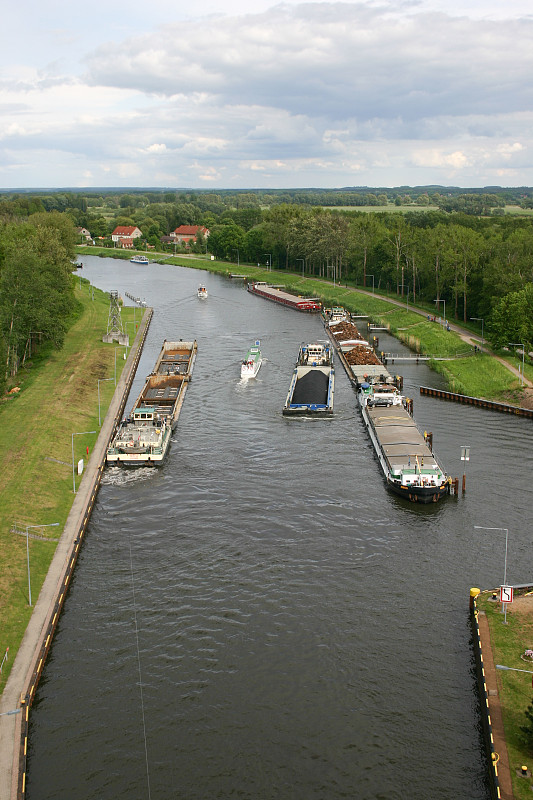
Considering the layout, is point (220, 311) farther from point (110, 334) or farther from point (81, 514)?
point (81, 514)

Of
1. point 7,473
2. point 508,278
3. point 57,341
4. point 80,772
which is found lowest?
point 80,772

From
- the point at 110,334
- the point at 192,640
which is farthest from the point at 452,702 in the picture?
the point at 110,334

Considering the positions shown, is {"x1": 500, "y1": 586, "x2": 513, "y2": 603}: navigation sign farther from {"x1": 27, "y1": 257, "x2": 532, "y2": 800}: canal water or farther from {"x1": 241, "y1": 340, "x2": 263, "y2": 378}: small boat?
{"x1": 241, "y1": 340, "x2": 263, "y2": 378}: small boat

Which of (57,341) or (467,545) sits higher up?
(57,341)

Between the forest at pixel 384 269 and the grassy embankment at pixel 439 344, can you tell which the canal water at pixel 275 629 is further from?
the forest at pixel 384 269

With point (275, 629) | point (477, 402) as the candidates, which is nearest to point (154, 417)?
point (275, 629)

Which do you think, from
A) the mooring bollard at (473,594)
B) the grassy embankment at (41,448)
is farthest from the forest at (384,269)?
the mooring bollard at (473,594)

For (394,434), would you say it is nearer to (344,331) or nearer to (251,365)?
(251,365)
